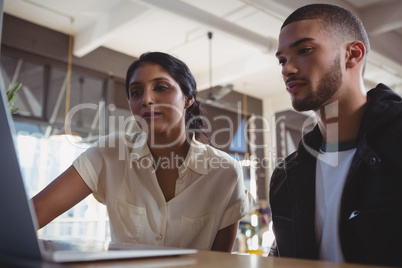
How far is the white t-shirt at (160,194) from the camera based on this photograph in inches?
59.6

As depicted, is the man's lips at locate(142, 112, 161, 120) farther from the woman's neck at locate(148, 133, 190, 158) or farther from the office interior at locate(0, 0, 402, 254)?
the office interior at locate(0, 0, 402, 254)

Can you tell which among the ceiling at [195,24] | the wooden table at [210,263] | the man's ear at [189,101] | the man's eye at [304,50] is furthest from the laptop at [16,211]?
the ceiling at [195,24]

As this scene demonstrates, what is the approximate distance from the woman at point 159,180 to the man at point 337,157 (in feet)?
0.77

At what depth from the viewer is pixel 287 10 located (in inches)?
157

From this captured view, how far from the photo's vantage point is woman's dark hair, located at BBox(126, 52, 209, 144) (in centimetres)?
175

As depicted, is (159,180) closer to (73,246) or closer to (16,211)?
(73,246)

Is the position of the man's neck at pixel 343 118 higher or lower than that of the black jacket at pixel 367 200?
higher

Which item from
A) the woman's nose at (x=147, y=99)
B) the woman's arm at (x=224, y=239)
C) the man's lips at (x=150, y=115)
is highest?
the woman's nose at (x=147, y=99)

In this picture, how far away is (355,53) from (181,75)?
782mm

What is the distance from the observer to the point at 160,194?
1.55m

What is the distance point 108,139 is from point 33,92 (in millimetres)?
4337

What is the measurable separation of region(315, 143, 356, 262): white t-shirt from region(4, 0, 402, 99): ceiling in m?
2.89

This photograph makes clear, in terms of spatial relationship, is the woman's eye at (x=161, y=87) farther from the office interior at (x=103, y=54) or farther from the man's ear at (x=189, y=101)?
the office interior at (x=103, y=54)

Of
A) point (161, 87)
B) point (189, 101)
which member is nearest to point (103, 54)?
point (189, 101)
